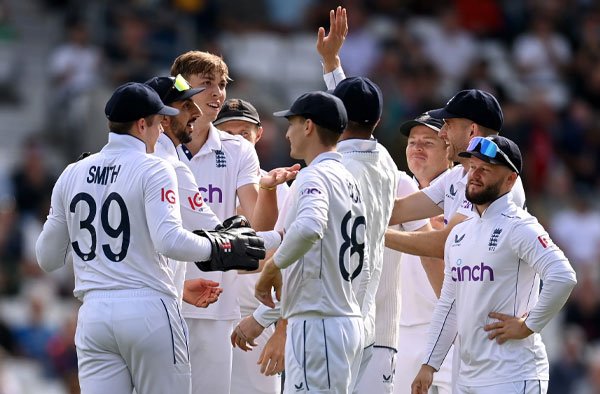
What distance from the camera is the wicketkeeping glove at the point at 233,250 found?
25.0 ft

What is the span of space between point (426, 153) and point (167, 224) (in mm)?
2678

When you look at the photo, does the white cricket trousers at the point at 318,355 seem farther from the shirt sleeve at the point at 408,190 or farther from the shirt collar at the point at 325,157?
the shirt sleeve at the point at 408,190

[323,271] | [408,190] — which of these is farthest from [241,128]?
[323,271]

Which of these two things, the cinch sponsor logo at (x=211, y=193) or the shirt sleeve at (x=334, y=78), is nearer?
the cinch sponsor logo at (x=211, y=193)

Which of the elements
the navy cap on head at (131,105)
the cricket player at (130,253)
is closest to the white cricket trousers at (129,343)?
the cricket player at (130,253)

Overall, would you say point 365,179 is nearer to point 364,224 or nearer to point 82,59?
point 364,224

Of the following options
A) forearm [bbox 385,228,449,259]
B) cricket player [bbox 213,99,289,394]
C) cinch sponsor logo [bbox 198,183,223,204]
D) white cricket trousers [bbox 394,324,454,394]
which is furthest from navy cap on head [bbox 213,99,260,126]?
white cricket trousers [bbox 394,324,454,394]

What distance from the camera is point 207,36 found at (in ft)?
59.3

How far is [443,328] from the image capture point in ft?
27.1

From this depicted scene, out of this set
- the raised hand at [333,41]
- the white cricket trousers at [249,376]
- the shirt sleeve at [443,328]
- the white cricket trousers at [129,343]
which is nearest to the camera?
the white cricket trousers at [129,343]

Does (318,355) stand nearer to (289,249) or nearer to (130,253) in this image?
(289,249)

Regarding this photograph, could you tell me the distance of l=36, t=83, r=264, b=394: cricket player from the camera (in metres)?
7.47

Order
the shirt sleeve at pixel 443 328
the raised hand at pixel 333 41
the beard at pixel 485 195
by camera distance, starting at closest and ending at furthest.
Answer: the beard at pixel 485 195, the shirt sleeve at pixel 443 328, the raised hand at pixel 333 41

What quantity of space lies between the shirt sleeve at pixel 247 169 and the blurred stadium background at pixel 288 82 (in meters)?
5.82
